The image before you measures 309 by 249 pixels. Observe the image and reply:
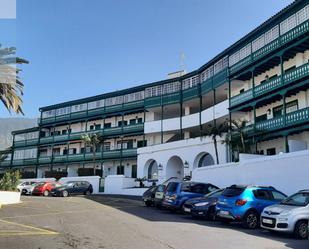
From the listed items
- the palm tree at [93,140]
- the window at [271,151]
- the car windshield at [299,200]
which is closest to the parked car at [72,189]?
the palm tree at [93,140]

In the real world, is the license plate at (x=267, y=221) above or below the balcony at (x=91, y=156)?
below

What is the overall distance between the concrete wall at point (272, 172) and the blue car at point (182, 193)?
420cm

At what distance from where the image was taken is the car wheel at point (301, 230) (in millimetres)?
13227

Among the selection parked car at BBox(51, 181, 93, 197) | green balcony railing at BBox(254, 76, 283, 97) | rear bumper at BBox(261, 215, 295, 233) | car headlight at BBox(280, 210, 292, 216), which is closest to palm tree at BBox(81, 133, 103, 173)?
parked car at BBox(51, 181, 93, 197)

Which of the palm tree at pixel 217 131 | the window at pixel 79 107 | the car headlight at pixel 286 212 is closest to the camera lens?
the car headlight at pixel 286 212

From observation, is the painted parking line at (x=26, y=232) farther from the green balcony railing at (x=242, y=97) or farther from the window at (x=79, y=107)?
the window at (x=79, y=107)

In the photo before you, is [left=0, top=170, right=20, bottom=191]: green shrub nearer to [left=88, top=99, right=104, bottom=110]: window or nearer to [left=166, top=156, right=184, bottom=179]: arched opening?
[left=166, top=156, right=184, bottom=179]: arched opening

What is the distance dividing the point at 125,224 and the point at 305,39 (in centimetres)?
1943

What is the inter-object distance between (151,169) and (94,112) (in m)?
14.5

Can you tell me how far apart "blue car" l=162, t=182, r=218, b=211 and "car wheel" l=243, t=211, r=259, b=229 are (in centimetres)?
582

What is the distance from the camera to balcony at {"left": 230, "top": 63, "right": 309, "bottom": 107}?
28.6m

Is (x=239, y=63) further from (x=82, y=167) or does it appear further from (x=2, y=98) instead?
(x=82, y=167)

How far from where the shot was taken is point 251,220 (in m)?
15.7

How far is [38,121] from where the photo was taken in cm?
6750
